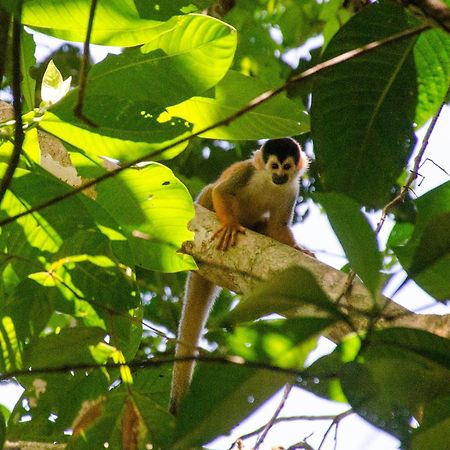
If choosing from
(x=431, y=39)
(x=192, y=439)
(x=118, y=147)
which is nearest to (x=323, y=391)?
(x=192, y=439)

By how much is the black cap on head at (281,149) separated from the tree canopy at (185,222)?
2.31 m

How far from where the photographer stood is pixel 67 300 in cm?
212

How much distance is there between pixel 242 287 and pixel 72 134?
1.12 meters

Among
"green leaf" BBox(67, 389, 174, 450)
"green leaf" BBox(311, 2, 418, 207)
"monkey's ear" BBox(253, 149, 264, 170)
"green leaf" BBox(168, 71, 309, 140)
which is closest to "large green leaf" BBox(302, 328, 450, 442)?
"green leaf" BBox(67, 389, 174, 450)

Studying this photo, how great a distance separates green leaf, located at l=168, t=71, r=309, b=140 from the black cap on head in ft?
8.38

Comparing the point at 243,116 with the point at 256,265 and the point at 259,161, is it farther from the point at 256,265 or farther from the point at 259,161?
the point at 259,161

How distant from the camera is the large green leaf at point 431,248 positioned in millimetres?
1252

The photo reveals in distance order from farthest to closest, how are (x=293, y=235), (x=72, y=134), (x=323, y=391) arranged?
(x=293, y=235), (x=72, y=134), (x=323, y=391)

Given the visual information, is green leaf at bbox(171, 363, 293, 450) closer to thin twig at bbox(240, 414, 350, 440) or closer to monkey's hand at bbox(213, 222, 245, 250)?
thin twig at bbox(240, 414, 350, 440)

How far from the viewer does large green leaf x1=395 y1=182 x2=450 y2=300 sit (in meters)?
1.25

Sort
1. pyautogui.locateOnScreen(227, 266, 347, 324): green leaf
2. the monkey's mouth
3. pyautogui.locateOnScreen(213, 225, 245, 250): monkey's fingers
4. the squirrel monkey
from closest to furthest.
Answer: pyautogui.locateOnScreen(227, 266, 347, 324): green leaf
pyautogui.locateOnScreen(213, 225, 245, 250): monkey's fingers
the squirrel monkey
the monkey's mouth

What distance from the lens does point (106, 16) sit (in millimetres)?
1950

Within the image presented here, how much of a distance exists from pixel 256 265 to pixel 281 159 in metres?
2.24

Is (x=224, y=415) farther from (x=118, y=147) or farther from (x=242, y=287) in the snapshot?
(x=242, y=287)
